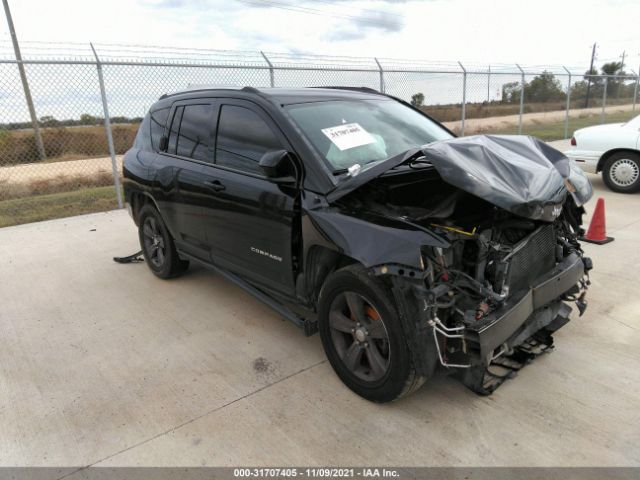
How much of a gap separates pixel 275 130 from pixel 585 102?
26.2m

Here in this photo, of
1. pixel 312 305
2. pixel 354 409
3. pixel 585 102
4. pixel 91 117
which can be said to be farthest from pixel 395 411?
pixel 585 102

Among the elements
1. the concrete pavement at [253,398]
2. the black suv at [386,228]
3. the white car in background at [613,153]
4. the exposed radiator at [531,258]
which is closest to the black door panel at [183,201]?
the black suv at [386,228]

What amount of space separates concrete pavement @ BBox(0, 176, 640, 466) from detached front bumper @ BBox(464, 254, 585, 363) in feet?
1.19

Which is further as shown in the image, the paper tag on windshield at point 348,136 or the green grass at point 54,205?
the green grass at point 54,205

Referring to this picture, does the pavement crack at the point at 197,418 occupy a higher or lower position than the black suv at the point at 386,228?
lower

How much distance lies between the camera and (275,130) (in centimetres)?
334

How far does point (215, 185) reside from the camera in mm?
3828

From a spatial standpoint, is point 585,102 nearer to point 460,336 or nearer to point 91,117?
point 91,117

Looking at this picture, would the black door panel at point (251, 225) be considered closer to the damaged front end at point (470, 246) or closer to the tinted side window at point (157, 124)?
the damaged front end at point (470, 246)

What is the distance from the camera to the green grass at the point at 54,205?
27.5ft

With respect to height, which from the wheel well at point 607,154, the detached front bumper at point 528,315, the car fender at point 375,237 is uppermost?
the car fender at point 375,237

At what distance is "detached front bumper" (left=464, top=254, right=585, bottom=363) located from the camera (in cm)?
251

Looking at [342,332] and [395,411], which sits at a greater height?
[342,332]

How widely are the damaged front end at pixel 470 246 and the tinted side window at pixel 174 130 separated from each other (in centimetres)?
209
